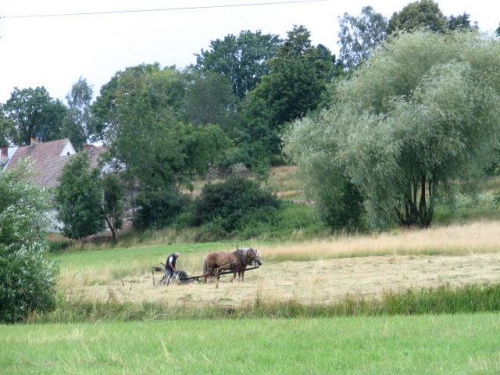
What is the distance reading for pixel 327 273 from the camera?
89.5 ft

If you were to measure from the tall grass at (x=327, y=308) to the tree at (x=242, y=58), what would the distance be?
10523 cm

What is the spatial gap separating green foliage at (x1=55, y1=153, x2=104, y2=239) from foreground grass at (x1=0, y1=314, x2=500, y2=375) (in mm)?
46296

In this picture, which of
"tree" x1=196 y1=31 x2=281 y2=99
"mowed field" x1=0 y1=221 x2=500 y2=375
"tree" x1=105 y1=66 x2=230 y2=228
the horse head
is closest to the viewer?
"mowed field" x1=0 y1=221 x2=500 y2=375

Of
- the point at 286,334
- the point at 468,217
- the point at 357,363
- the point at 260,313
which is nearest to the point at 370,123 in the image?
the point at 468,217

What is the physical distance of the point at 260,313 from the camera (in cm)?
1902

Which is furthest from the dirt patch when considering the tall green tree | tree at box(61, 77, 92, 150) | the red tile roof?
tree at box(61, 77, 92, 150)

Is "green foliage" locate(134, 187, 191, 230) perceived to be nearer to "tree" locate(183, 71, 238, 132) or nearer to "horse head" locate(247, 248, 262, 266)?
"tree" locate(183, 71, 238, 132)

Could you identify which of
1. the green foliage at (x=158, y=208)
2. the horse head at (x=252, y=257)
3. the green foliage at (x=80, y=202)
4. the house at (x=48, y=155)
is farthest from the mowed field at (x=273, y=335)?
the house at (x=48, y=155)

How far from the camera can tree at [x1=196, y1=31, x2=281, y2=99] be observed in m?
125

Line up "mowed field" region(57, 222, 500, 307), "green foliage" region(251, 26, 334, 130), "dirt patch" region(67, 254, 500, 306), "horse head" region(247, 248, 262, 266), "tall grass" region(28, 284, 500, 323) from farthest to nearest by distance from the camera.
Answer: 1. "green foliage" region(251, 26, 334, 130)
2. "horse head" region(247, 248, 262, 266)
3. "mowed field" region(57, 222, 500, 307)
4. "dirt patch" region(67, 254, 500, 306)
5. "tall grass" region(28, 284, 500, 323)

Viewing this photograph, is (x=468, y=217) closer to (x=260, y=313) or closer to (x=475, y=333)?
(x=260, y=313)

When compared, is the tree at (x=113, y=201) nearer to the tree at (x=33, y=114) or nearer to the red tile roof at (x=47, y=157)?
the red tile roof at (x=47, y=157)

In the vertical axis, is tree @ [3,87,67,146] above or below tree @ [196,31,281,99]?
below

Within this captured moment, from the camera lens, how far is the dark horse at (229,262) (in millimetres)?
27406
